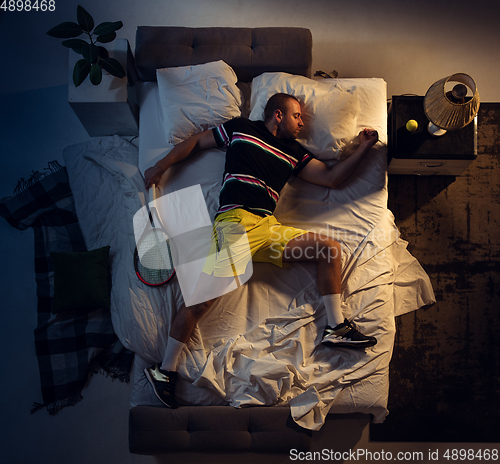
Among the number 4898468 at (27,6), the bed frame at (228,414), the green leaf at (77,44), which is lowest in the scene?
the bed frame at (228,414)

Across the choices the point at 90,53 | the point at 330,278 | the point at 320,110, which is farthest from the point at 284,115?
the point at 90,53

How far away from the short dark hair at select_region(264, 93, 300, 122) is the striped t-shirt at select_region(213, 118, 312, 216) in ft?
0.23

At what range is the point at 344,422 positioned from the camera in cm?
203

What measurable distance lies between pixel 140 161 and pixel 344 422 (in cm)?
189

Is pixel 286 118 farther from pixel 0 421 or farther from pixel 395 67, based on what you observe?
pixel 0 421

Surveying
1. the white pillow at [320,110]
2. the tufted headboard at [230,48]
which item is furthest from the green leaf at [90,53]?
the white pillow at [320,110]

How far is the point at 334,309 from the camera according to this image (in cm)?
180

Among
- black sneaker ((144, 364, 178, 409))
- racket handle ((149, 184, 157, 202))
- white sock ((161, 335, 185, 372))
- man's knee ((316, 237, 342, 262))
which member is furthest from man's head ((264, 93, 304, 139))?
black sneaker ((144, 364, 178, 409))

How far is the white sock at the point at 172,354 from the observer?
5.80ft

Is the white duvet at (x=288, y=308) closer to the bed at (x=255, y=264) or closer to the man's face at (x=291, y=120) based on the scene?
the bed at (x=255, y=264)

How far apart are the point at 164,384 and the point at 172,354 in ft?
0.47

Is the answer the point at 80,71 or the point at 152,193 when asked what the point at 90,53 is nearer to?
the point at 80,71

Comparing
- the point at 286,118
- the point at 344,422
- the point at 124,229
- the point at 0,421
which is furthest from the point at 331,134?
the point at 0,421

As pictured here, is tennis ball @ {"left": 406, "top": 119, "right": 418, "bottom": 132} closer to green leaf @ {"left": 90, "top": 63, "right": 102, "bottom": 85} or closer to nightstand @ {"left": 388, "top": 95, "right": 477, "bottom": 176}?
nightstand @ {"left": 388, "top": 95, "right": 477, "bottom": 176}
